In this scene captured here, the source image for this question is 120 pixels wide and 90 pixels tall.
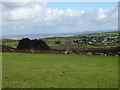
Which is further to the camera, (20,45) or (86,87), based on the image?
(20,45)

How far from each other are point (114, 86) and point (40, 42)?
51.5ft

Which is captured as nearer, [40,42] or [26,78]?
[26,78]

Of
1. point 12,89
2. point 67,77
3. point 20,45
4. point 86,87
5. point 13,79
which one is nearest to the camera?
point 12,89

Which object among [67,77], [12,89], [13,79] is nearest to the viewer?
[12,89]

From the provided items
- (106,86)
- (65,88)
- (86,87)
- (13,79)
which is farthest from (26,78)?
(106,86)

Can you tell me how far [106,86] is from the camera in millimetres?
6832

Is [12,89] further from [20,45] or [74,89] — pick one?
[20,45]

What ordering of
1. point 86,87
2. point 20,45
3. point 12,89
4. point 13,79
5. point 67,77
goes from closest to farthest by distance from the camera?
1. point 12,89
2. point 86,87
3. point 13,79
4. point 67,77
5. point 20,45

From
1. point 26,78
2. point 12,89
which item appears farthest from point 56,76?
point 12,89

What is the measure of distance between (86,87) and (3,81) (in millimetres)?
3229

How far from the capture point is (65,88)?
6387 millimetres

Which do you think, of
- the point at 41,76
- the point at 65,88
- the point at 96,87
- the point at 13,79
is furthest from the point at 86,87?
the point at 13,79

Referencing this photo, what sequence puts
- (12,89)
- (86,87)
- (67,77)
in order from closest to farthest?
(12,89), (86,87), (67,77)

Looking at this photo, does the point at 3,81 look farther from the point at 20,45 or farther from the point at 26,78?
the point at 20,45
